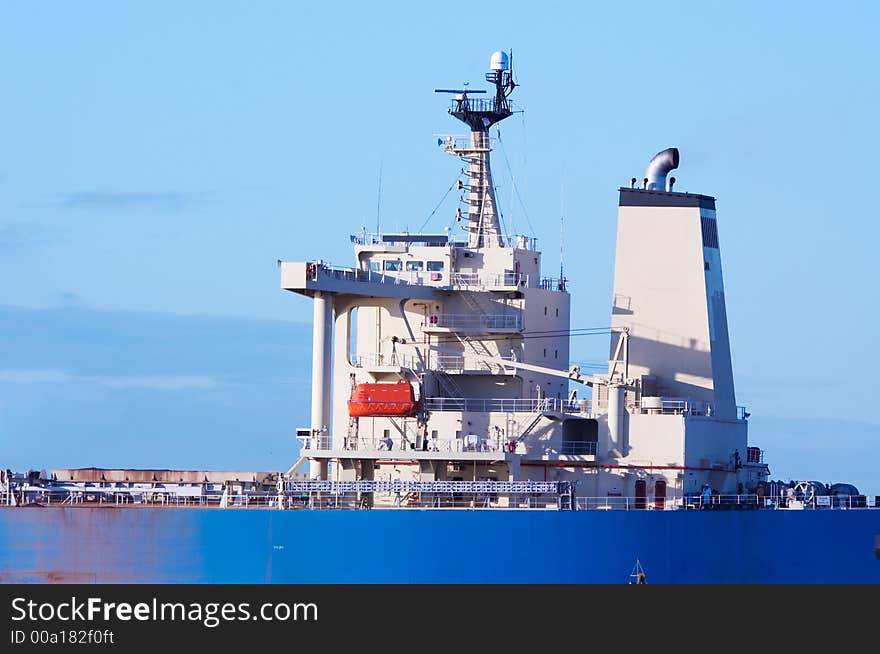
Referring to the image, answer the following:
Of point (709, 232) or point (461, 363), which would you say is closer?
point (461, 363)

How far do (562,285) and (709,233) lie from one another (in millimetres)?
3812

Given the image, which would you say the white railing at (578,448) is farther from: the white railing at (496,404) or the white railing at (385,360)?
the white railing at (385,360)

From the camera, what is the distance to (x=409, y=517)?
5694 centimetres

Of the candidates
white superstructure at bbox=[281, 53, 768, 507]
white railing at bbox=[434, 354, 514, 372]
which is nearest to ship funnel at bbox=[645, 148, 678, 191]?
white superstructure at bbox=[281, 53, 768, 507]

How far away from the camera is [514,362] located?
6025 centimetres

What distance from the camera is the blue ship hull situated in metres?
56.8

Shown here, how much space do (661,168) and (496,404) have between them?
7.12 m

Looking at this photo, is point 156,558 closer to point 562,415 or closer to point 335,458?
point 335,458

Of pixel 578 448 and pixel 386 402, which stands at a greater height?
pixel 386 402

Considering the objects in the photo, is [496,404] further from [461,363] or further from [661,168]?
[661,168]

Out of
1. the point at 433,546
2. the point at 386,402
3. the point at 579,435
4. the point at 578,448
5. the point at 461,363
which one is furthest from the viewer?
the point at 461,363

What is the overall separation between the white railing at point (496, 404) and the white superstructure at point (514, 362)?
0.05 meters

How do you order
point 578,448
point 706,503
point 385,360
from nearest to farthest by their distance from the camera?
point 706,503 < point 578,448 < point 385,360

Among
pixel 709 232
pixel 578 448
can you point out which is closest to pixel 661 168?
pixel 709 232
